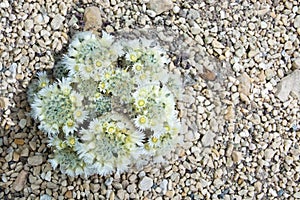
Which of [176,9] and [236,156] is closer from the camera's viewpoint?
[236,156]

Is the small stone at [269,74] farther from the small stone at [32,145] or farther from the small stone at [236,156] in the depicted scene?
the small stone at [32,145]

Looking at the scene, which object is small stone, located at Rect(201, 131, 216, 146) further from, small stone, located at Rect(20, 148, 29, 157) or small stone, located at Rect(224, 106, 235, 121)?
small stone, located at Rect(20, 148, 29, 157)

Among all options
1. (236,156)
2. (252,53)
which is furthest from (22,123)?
(252,53)

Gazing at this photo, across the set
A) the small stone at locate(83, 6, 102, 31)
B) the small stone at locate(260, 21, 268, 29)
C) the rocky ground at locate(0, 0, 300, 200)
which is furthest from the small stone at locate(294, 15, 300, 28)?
the small stone at locate(83, 6, 102, 31)

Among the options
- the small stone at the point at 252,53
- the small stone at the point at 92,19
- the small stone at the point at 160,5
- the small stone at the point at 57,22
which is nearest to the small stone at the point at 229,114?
the small stone at the point at 252,53

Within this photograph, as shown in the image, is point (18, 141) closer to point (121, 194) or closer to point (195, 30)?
point (121, 194)

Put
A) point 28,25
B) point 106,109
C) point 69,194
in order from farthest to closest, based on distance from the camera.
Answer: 1. point 28,25
2. point 69,194
3. point 106,109
